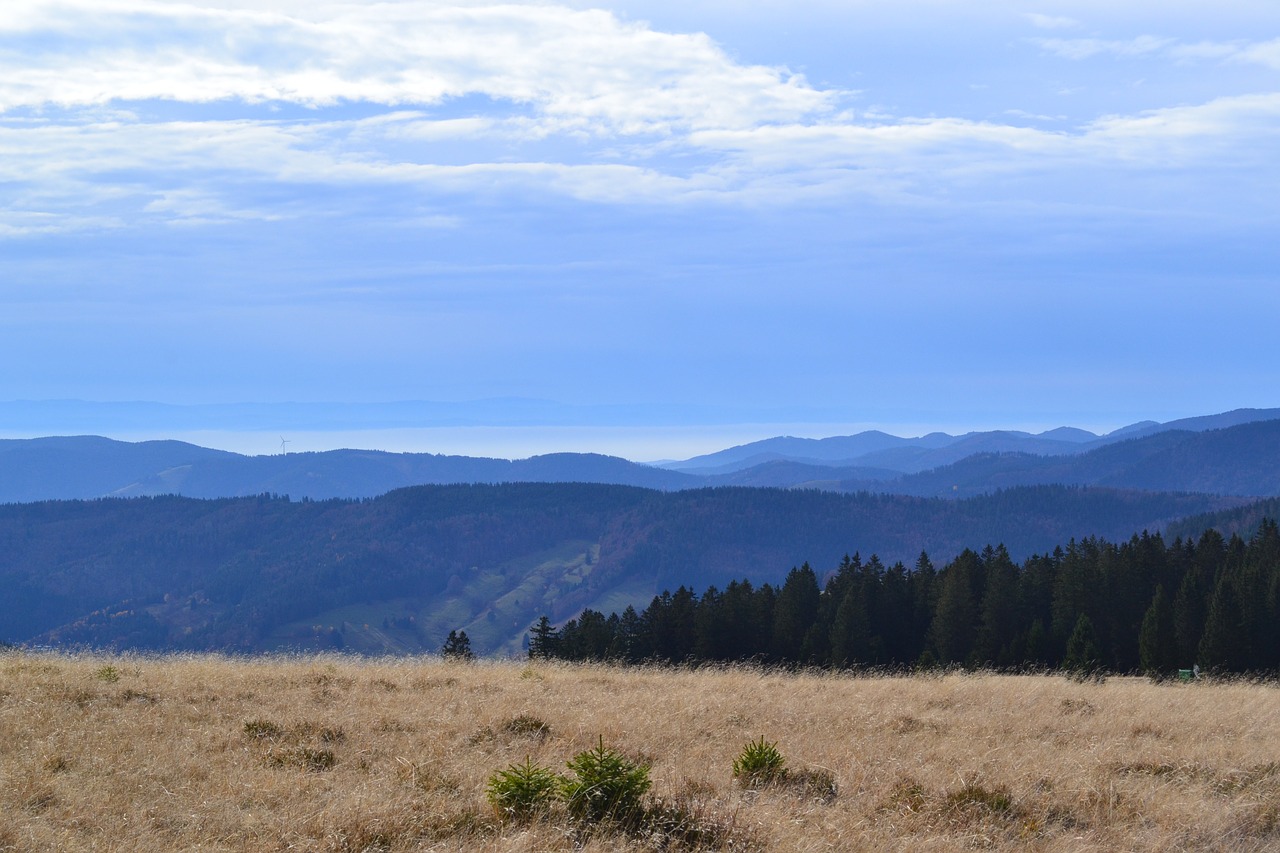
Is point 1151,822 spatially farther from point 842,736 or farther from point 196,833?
point 196,833

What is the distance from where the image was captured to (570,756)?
11227 mm

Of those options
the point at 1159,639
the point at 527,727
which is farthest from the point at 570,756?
the point at 1159,639

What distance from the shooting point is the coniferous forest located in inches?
1746

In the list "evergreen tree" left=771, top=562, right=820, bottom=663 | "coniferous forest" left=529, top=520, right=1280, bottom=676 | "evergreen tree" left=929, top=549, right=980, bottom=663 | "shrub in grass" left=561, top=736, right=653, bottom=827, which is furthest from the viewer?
"evergreen tree" left=771, top=562, right=820, bottom=663

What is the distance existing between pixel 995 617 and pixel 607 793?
151 ft

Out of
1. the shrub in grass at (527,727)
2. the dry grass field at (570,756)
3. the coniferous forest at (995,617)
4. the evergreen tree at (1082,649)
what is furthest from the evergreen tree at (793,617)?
the shrub in grass at (527,727)

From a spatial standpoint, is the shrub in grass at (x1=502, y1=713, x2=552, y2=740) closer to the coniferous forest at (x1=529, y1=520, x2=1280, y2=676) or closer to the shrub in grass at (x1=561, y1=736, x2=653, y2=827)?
the shrub in grass at (x1=561, y1=736, x2=653, y2=827)

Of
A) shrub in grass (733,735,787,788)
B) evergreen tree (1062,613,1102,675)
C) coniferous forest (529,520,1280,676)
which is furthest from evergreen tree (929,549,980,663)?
shrub in grass (733,735,787,788)

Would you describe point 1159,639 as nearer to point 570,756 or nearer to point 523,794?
point 570,756

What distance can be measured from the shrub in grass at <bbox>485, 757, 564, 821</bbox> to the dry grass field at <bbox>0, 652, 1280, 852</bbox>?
6.9 inches

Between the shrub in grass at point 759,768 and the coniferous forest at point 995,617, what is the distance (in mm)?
32792

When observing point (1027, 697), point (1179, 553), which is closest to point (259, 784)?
point (1027, 697)

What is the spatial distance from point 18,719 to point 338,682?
5.44m

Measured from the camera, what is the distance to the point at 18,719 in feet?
36.4
